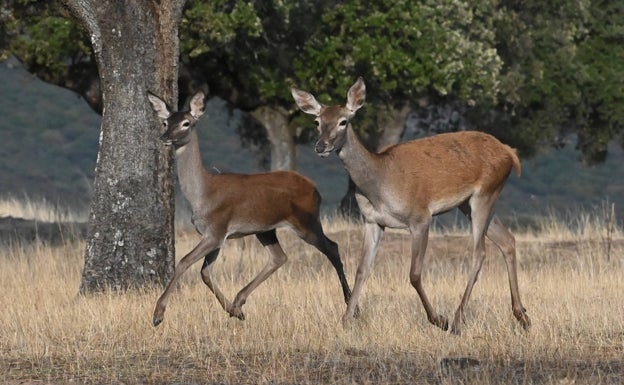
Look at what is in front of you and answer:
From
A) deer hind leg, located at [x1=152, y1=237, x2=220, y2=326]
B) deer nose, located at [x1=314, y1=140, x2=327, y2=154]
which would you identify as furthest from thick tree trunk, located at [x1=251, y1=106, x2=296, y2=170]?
deer nose, located at [x1=314, y1=140, x2=327, y2=154]

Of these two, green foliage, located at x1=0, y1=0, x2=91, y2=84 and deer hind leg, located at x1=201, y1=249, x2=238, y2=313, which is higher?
green foliage, located at x1=0, y1=0, x2=91, y2=84

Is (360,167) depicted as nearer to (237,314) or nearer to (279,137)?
(237,314)

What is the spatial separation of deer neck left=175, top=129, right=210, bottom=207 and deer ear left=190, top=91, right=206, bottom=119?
16 cm

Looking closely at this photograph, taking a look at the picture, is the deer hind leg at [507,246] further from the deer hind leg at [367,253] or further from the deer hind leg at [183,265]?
the deer hind leg at [183,265]

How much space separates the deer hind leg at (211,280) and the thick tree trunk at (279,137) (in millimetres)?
16096

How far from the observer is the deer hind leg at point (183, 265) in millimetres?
11039

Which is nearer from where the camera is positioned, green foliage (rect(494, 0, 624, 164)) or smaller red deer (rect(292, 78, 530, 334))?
smaller red deer (rect(292, 78, 530, 334))

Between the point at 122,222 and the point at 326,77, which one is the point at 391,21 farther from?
the point at 122,222

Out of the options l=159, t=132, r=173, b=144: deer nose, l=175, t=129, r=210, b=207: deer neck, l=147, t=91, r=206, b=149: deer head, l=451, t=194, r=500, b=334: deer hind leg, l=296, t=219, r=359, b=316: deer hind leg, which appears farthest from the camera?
l=296, t=219, r=359, b=316: deer hind leg

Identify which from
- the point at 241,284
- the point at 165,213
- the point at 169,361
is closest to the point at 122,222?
the point at 165,213

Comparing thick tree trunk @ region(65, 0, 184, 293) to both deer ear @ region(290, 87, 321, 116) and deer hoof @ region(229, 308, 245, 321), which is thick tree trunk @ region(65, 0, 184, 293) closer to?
deer hoof @ region(229, 308, 245, 321)

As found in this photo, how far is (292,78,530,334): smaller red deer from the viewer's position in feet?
36.3

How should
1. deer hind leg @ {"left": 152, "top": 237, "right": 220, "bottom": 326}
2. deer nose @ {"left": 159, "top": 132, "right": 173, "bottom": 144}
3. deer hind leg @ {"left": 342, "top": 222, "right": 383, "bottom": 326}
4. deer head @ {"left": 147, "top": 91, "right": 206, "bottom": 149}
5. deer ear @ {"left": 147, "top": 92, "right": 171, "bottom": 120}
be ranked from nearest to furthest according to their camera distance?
deer hind leg @ {"left": 152, "top": 237, "right": 220, "bottom": 326}, deer hind leg @ {"left": 342, "top": 222, "right": 383, "bottom": 326}, deer nose @ {"left": 159, "top": 132, "right": 173, "bottom": 144}, deer head @ {"left": 147, "top": 91, "right": 206, "bottom": 149}, deer ear @ {"left": 147, "top": 92, "right": 171, "bottom": 120}

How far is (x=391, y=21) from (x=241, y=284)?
11.9m
